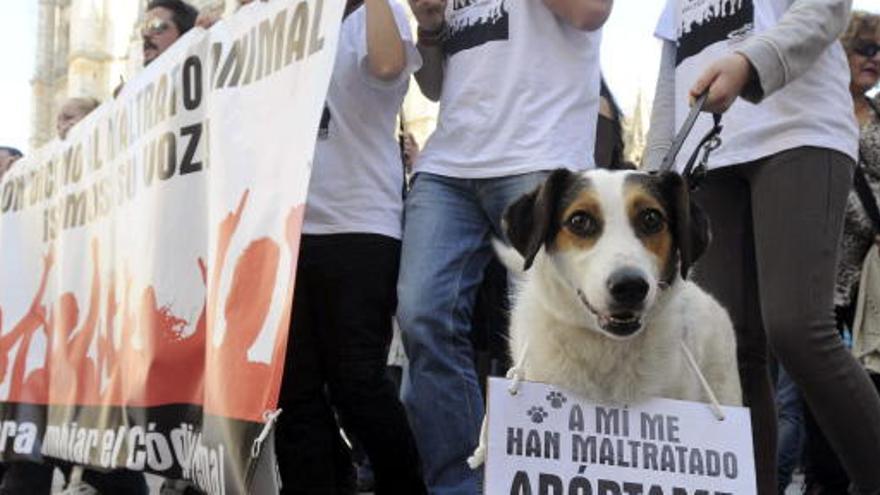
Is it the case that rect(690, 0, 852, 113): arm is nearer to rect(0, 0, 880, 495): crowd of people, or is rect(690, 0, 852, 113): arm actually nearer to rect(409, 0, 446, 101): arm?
rect(0, 0, 880, 495): crowd of people

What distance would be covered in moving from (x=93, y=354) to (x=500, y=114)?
2056 millimetres

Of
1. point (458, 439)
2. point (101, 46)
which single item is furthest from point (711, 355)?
point (101, 46)

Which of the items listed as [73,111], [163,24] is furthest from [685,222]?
[73,111]

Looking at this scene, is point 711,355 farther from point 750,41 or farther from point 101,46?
point 101,46

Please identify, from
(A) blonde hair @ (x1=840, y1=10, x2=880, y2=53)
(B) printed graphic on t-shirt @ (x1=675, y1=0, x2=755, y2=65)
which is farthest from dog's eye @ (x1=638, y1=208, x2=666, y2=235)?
(A) blonde hair @ (x1=840, y1=10, x2=880, y2=53)

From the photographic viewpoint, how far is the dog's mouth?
91.0 inches

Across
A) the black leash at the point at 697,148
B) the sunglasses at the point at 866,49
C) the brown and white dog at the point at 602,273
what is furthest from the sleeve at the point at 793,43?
the sunglasses at the point at 866,49

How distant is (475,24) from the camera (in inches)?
129

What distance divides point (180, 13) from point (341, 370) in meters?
2.04

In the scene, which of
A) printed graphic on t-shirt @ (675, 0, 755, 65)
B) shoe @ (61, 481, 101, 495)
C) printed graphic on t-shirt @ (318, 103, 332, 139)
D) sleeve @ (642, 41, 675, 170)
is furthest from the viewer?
shoe @ (61, 481, 101, 495)

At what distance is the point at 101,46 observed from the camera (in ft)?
107

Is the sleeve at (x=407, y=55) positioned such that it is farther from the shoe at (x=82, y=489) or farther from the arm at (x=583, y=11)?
the shoe at (x=82, y=489)

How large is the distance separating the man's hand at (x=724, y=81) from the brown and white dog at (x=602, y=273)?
224 mm

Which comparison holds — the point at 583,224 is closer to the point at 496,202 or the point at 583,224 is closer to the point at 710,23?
the point at 496,202
